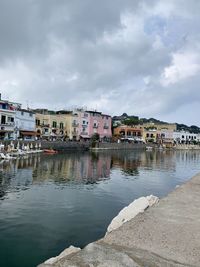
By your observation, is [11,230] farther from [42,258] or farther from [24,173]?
[24,173]

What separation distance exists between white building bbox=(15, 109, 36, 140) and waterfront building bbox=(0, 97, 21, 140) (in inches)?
75.0

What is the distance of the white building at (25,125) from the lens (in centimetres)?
8834

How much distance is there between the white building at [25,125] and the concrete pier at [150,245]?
259 ft

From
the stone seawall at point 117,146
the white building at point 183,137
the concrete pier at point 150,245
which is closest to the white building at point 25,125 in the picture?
the stone seawall at point 117,146

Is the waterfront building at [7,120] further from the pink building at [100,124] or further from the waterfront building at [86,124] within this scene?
the pink building at [100,124]

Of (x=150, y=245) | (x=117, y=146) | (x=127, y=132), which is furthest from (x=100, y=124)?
(x=150, y=245)

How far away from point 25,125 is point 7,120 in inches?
326

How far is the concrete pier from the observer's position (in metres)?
7.50

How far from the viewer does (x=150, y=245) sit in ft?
29.2

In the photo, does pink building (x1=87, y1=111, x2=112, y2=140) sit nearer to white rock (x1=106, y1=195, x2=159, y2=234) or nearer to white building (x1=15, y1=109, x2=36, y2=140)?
white building (x1=15, y1=109, x2=36, y2=140)

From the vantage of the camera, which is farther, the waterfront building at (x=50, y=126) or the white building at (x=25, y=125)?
the waterfront building at (x=50, y=126)

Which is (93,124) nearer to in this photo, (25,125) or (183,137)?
(25,125)

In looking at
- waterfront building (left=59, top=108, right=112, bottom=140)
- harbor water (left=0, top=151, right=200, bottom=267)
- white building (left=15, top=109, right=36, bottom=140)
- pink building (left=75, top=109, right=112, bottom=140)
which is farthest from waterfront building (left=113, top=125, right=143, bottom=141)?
harbor water (left=0, top=151, right=200, bottom=267)

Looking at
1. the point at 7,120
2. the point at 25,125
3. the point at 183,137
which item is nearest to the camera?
the point at 7,120
